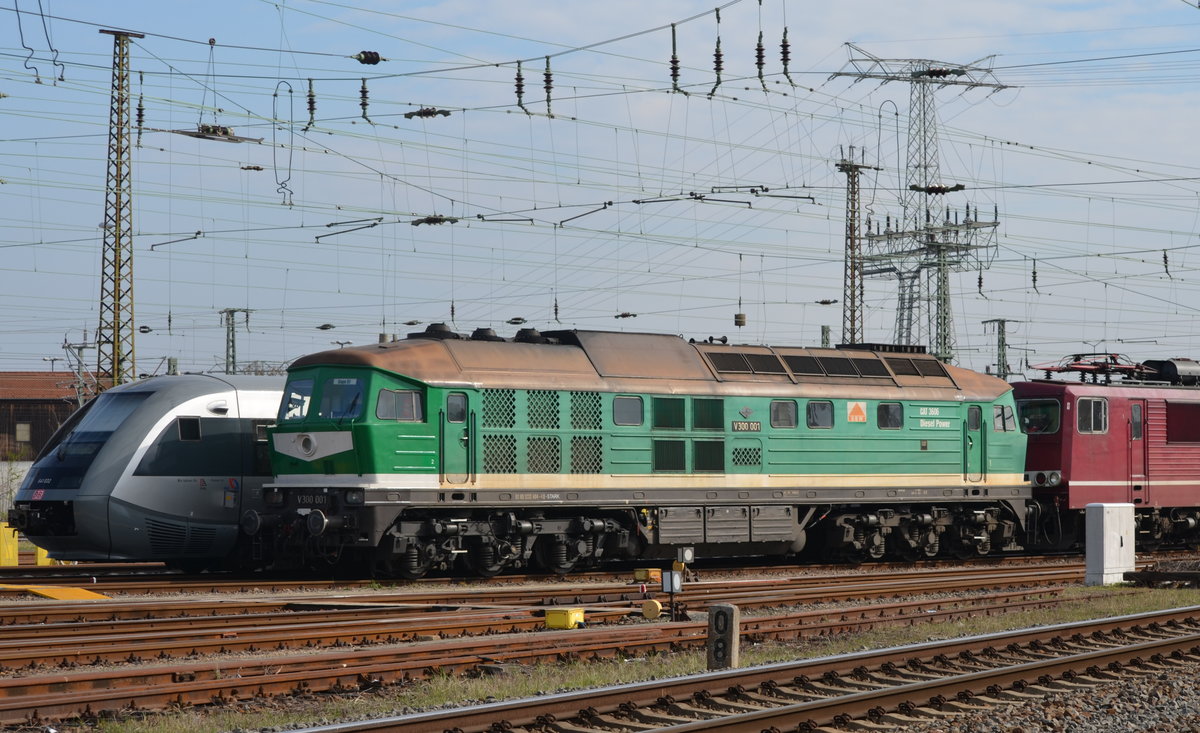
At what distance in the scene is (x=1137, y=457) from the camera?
32375 millimetres

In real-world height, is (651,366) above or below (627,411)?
above

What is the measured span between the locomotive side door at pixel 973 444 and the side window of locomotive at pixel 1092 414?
284cm

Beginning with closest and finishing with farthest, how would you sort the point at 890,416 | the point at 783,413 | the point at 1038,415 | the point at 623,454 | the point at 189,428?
the point at 189,428 → the point at 623,454 → the point at 783,413 → the point at 890,416 → the point at 1038,415

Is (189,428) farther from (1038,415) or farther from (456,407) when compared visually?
(1038,415)

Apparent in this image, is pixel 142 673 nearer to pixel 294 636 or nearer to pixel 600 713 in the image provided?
pixel 294 636

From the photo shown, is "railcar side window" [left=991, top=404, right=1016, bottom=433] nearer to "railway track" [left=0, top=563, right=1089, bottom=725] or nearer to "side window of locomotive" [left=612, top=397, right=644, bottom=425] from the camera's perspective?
"side window of locomotive" [left=612, top=397, right=644, bottom=425]

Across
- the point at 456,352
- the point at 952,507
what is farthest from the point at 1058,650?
the point at 952,507

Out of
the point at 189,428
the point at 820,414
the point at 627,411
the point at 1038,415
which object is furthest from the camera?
the point at 1038,415

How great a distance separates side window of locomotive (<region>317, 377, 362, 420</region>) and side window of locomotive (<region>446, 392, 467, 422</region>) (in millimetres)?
1525

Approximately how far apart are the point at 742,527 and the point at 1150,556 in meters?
11.0

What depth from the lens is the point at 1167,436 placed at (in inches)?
1302

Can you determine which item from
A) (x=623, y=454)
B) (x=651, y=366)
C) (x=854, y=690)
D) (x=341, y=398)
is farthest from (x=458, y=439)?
(x=854, y=690)

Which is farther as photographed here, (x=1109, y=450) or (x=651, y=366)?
(x=1109, y=450)

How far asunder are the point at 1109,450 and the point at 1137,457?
3.25ft
